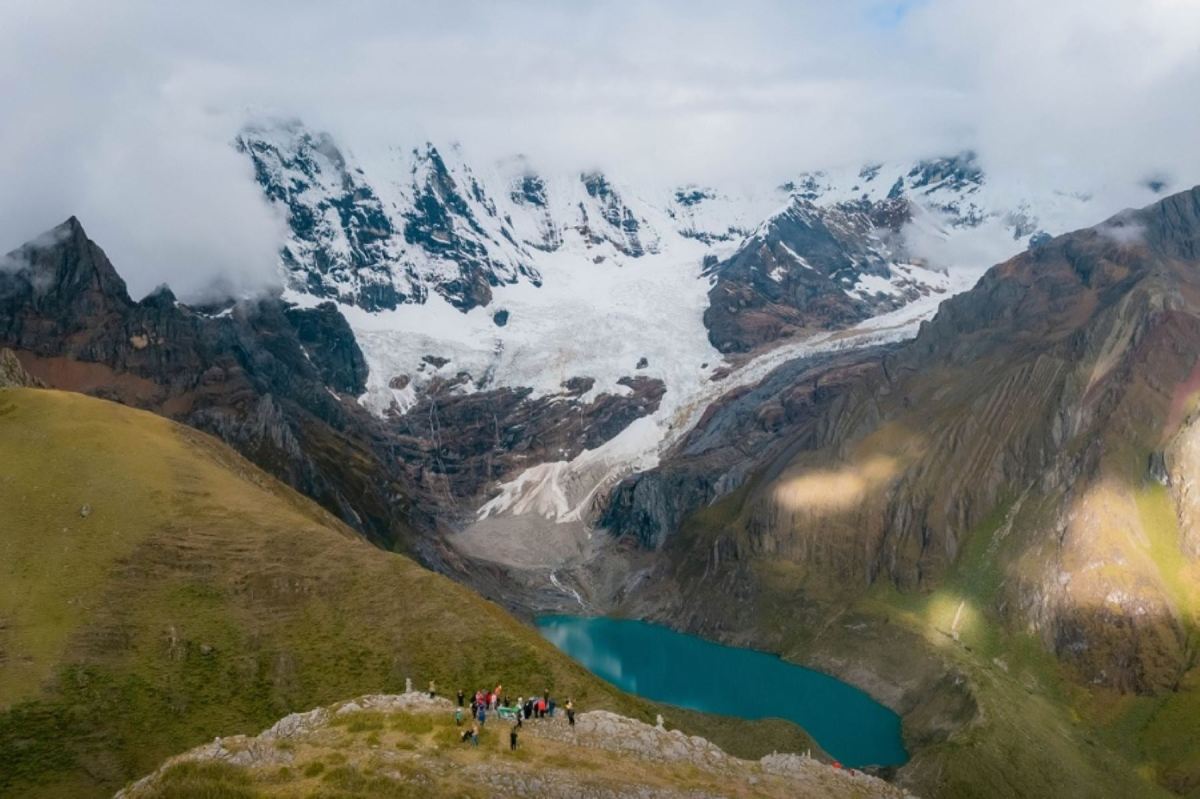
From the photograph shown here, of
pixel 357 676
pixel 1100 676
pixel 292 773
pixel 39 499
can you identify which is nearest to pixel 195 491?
pixel 39 499

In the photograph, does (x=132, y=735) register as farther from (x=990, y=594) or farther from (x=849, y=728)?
(x=990, y=594)

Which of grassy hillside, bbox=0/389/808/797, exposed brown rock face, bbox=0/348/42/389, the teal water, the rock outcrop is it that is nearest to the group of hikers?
the rock outcrop

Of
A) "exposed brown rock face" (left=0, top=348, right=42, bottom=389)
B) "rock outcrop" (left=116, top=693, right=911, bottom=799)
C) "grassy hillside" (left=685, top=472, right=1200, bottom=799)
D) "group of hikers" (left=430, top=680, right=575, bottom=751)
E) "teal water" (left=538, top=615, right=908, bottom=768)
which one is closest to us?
"rock outcrop" (left=116, top=693, right=911, bottom=799)

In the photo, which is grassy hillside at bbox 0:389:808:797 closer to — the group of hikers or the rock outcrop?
the group of hikers

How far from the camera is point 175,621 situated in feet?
266

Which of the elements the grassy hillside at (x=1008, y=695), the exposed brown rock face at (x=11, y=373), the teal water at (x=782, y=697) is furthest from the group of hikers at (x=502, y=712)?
the exposed brown rock face at (x=11, y=373)

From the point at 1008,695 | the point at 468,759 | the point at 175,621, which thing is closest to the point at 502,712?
the point at 468,759

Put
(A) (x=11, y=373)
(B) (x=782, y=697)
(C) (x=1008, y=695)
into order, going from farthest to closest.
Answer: (B) (x=782, y=697)
(C) (x=1008, y=695)
(A) (x=11, y=373)

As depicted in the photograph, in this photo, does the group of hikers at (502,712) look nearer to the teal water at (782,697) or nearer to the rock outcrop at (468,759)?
the rock outcrop at (468,759)

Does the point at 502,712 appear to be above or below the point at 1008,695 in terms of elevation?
above

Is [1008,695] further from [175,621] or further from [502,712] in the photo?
[175,621]

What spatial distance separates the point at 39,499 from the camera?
297 feet

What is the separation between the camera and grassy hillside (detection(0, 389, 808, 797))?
69750mm

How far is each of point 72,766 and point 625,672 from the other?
132 metres
